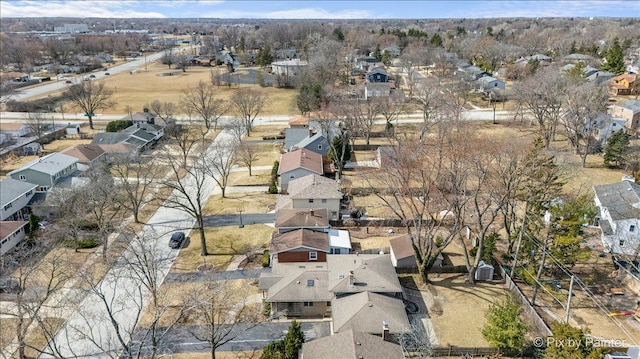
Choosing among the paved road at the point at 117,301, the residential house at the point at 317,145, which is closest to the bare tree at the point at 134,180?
the paved road at the point at 117,301

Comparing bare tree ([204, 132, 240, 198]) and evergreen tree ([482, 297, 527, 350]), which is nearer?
evergreen tree ([482, 297, 527, 350])

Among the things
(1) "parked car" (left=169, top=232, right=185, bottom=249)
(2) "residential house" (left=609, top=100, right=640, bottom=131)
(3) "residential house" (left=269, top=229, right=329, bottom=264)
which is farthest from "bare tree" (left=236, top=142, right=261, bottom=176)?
(2) "residential house" (left=609, top=100, right=640, bottom=131)

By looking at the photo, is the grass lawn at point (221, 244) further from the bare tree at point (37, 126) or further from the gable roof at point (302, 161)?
the bare tree at point (37, 126)

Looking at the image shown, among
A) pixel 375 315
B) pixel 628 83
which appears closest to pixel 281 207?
pixel 375 315

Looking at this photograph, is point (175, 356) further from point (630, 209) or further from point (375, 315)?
point (630, 209)

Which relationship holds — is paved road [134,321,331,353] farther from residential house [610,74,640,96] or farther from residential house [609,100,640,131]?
residential house [610,74,640,96]
